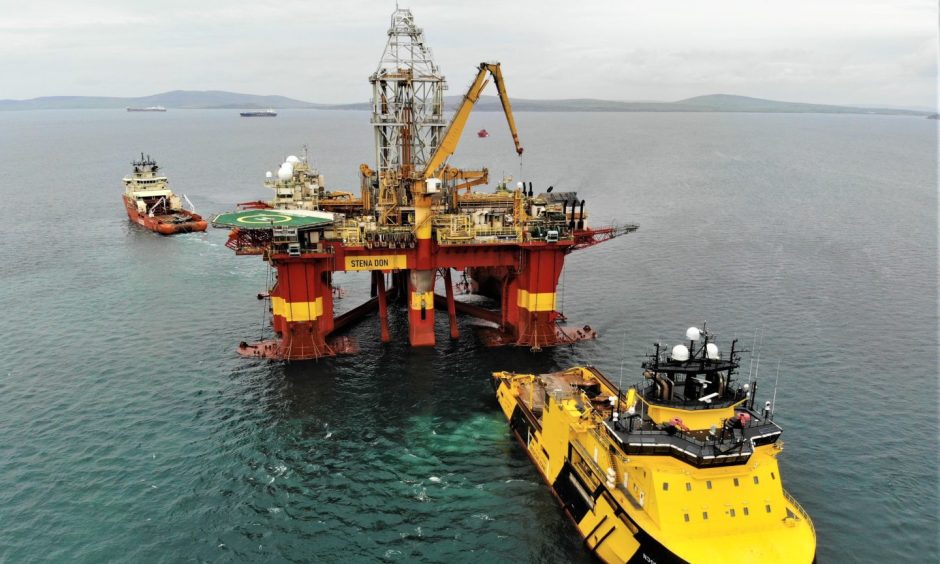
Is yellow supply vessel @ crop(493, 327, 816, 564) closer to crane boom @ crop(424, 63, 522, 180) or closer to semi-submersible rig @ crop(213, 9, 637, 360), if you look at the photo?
semi-submersible rig @ crop(213, 9, 637, 360)

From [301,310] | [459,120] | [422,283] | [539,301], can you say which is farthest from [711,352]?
[301,310]

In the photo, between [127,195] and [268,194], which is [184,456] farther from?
[268,194]

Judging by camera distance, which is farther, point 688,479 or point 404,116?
→ point 404,116

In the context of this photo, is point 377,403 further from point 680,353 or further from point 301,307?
point 680,353

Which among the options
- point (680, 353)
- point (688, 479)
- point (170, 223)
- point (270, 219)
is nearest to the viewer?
point (688, 479)

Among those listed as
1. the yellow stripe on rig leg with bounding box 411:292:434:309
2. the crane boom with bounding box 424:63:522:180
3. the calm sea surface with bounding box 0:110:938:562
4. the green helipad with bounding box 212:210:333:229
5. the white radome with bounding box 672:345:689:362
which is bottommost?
the calm sea surface with bounding box 0:110:938:562

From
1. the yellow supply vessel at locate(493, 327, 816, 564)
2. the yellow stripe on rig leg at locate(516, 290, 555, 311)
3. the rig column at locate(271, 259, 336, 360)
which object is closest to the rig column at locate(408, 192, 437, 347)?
the rig column at locate(271, 259, 336, 360)
